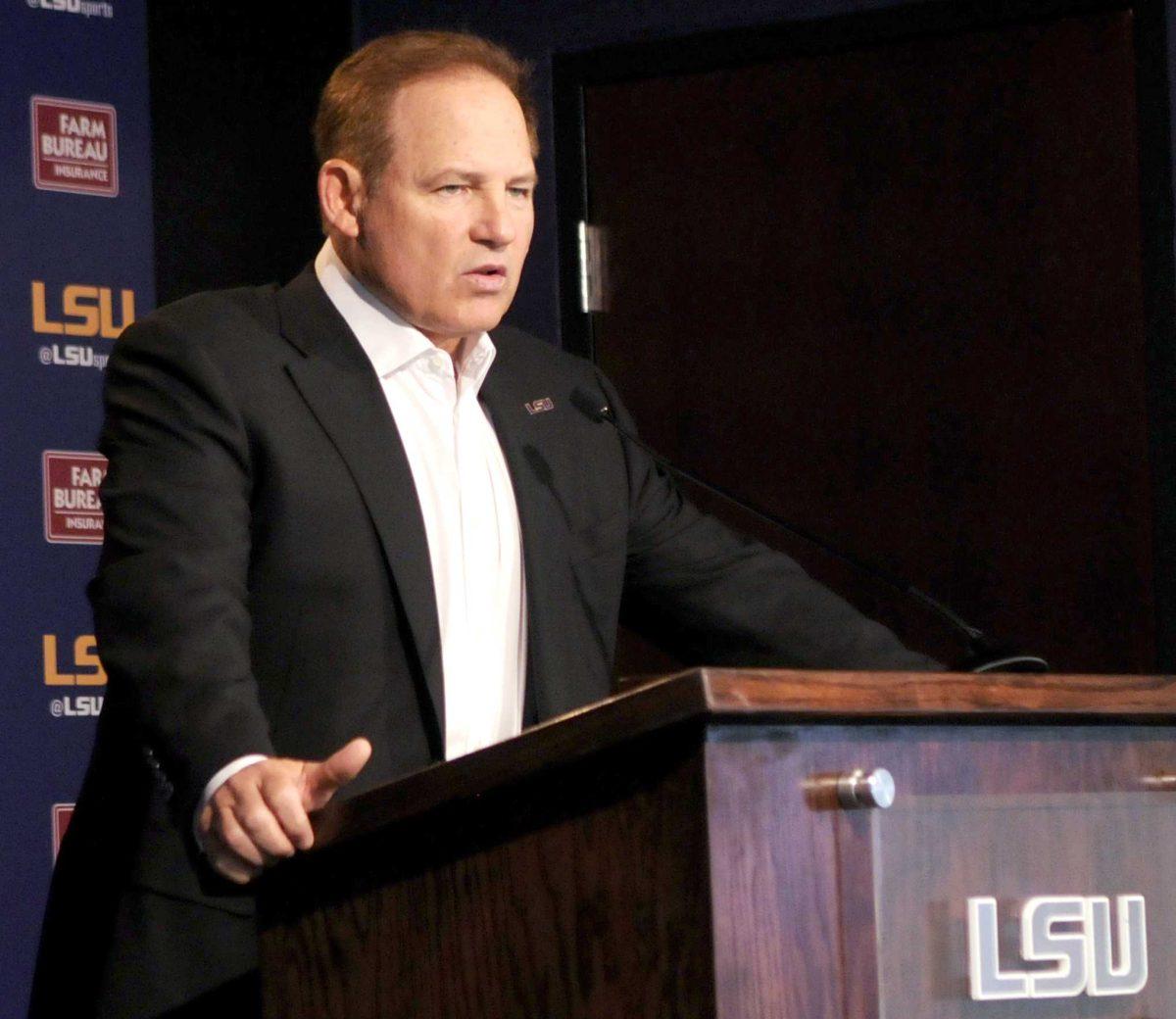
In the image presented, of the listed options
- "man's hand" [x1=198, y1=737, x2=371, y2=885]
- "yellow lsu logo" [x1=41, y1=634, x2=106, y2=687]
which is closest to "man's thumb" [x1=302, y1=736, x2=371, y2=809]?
"man's hand" [x1=198, y1=737, x2=371, y2=885]

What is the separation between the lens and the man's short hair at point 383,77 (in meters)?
2.37

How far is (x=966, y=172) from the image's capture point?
4254 millimetres

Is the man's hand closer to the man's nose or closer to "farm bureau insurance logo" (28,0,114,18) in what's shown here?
the man's nose

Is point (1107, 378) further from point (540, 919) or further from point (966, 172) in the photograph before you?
point (540, 919)

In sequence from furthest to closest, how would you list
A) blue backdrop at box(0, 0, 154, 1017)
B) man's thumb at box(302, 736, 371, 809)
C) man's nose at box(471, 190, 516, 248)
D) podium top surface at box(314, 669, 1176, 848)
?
blue backdrop at box(0, 0, 154, 1017) → man's nose at box(471, 190, 516, 248) → man's thumb at box(302, 736, 371, 809) → podium top surface at box(314, 669, 1176, 848)

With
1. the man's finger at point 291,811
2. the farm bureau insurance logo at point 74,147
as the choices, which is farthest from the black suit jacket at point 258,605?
the farm bureau insurance logo at point 74,147

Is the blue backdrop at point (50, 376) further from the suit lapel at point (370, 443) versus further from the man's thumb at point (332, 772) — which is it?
the man's thumb at point (332, 772)

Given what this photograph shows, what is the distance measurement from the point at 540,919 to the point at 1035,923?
358 millimetres

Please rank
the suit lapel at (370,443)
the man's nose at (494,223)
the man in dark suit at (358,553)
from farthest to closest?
the man's nose at (494,223), the suit lapel at (370,443), the man in dark suit at (358,553)

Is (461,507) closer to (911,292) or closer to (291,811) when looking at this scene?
(291,811)

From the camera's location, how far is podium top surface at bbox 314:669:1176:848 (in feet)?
4.60

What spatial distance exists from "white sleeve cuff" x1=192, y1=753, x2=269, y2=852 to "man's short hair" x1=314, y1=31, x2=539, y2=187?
874mm

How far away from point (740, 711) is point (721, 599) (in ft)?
3.31

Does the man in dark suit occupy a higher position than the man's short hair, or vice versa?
the man's short hair
